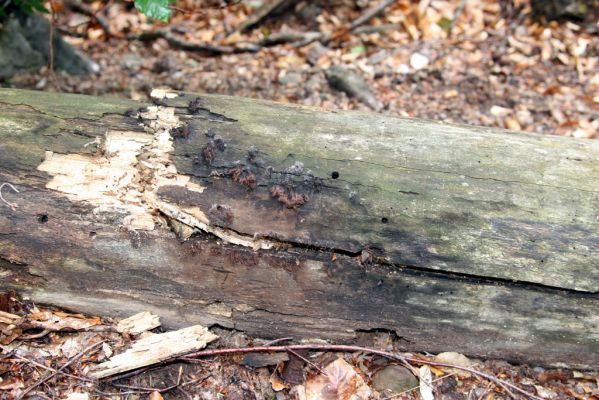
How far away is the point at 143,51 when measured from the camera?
15.7 ft

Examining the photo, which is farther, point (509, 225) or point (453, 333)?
point (453, 333)

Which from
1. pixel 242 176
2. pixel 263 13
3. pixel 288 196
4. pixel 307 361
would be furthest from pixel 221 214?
pixel 263 13

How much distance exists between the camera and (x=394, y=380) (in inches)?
90.2

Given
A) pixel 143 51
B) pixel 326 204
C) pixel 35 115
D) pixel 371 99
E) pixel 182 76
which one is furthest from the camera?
pixel 143 51

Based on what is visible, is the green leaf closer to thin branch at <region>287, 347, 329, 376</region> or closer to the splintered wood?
the splintered wood

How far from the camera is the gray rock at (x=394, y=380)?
2266mm

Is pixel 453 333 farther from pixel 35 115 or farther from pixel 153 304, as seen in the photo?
pixel 35 115

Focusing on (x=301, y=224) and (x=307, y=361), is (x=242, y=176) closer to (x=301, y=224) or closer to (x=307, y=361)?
(x=301, y=224)

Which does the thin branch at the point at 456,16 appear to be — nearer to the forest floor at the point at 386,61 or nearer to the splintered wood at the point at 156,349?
the forest floor at the point at 386,61

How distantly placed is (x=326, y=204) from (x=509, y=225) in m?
0.77

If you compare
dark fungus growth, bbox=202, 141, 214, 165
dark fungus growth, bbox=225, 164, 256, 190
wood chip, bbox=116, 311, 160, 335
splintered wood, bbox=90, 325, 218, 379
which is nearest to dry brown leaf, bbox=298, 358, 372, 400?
splintered wood, bbox=90, 325, 218, 379

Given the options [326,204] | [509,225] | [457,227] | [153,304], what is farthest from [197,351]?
[509,225]

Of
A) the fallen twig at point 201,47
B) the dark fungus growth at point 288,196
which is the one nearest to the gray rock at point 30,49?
the fallen twig at point 201,47

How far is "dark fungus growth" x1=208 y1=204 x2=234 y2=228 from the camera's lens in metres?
2.07
